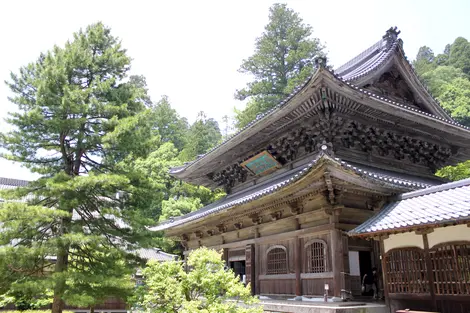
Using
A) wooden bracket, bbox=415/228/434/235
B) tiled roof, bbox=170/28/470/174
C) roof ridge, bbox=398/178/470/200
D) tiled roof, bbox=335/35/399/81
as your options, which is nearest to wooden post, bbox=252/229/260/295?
tiled roof, bbox=170/28/470/174

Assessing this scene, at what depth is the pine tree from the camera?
10.2 meters

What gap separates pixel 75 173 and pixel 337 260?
8877mm

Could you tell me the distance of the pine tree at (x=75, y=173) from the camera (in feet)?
33.4

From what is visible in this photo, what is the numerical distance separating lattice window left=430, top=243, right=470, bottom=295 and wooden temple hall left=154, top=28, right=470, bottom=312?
0.07 feet

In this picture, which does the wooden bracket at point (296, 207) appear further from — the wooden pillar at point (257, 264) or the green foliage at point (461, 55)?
the green foliage at point (461, 55)

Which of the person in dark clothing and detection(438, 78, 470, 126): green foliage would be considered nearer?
the person in dark clothing

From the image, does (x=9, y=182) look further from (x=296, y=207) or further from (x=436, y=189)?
(x=436, y=189)

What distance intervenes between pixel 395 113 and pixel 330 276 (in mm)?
5494

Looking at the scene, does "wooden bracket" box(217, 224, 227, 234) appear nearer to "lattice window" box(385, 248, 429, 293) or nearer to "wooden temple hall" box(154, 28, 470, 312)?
"wooden temple hall" box(154, 28, 470, 312)

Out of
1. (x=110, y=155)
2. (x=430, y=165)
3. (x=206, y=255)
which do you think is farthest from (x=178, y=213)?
(x=206, y=255)

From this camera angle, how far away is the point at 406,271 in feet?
27.9

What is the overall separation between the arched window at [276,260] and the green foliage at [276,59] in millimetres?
23297

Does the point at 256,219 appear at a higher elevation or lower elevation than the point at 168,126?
lower

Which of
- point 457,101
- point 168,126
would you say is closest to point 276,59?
point 168,126
